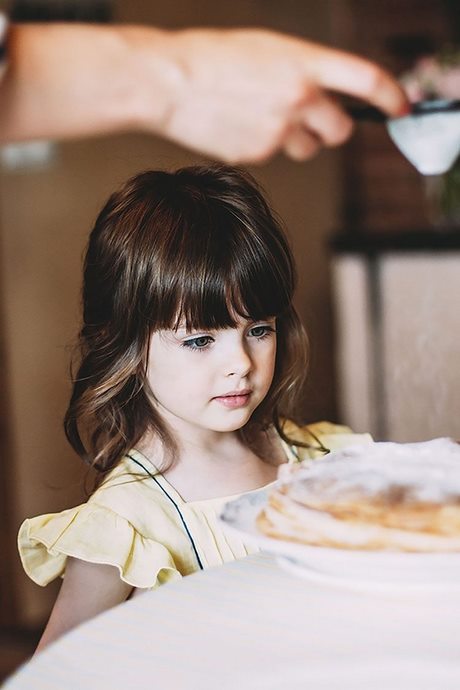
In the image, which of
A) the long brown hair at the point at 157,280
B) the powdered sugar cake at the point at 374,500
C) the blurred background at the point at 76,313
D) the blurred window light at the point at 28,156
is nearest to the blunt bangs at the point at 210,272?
the long brown hair at the point at 157,280

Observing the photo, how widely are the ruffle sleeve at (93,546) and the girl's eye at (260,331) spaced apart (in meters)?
0.25

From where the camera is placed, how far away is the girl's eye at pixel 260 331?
1.13 meters

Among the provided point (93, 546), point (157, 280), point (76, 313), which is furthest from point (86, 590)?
point (76, 313)

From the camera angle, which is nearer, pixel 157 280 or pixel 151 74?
pixel 151 74

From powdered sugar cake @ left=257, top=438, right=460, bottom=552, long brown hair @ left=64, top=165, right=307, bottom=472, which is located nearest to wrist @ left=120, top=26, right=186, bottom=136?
long brown hair @ left=64, top=165, right=307, bottom=472

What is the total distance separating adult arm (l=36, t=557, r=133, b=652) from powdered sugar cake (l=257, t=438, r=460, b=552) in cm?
27

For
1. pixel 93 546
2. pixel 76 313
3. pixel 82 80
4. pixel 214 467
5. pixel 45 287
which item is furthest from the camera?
pixel 45 287

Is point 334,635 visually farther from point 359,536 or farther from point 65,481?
point 65,481

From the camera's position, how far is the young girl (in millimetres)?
1072

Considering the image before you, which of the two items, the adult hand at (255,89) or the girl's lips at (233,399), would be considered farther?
the girl's lips at (233,399)

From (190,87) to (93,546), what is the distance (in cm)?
48

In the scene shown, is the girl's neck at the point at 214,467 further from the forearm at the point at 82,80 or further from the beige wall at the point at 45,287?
the beige wall at the point at 45,287

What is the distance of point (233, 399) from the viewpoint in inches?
43.4

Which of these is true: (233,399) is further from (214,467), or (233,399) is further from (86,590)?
(86,590)
